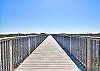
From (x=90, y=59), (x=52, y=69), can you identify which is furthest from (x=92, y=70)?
(x=52, y=69)

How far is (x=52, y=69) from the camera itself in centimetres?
456

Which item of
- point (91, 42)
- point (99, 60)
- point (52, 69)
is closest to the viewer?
point (99, 60)

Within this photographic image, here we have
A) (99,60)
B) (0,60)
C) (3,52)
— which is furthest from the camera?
(99,60)

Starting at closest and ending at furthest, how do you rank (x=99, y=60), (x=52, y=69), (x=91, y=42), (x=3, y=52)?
(x=3, y=52) → (x=99, y=60) → (x=91, y=42) → (x=52, y=69)

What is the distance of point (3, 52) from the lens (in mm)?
3301

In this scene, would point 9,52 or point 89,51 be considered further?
point 89,51

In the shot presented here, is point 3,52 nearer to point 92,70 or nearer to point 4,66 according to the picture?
point 4,66

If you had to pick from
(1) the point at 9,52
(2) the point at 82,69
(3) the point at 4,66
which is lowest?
(2) the point at 82,69

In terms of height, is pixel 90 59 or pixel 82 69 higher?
pixel 90 59

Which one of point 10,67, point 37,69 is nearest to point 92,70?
point 37,69

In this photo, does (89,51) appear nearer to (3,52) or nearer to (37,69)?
(37,69)

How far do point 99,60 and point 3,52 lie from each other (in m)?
2.00

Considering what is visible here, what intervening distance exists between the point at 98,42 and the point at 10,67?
1996 millimetres

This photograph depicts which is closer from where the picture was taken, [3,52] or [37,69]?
[3,52]
